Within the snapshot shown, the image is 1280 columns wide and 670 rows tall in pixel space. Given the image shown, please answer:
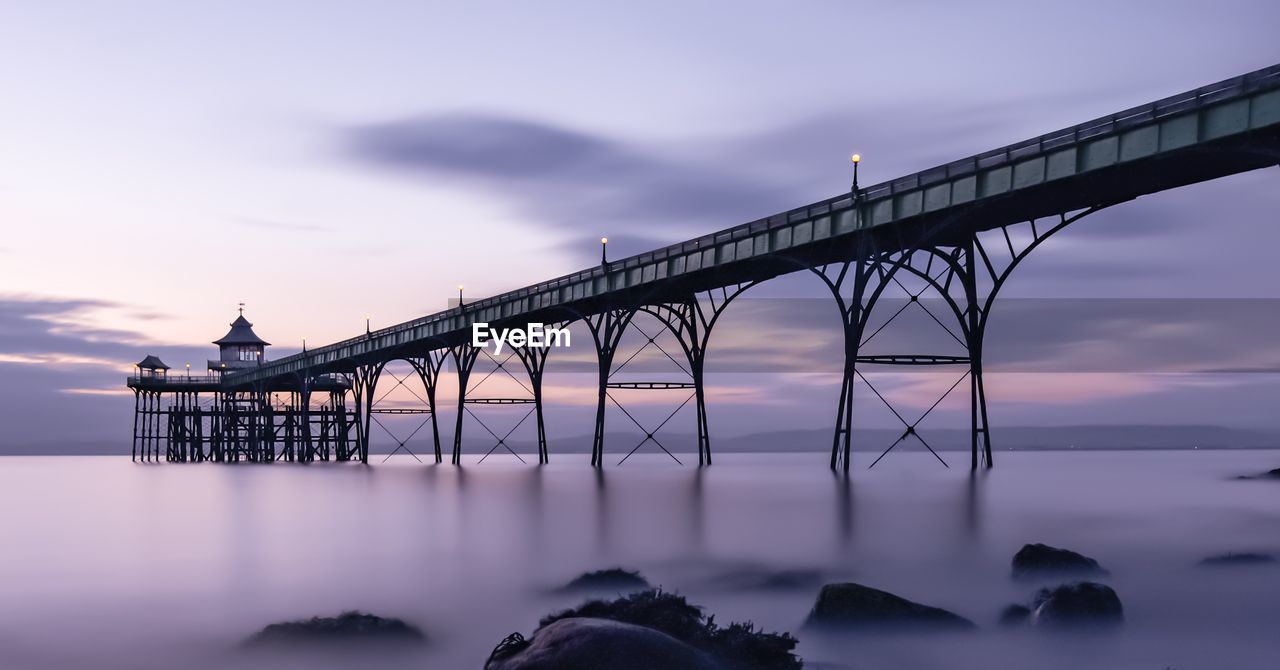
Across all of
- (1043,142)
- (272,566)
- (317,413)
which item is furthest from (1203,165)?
(317,413)

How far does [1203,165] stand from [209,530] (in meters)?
38.3

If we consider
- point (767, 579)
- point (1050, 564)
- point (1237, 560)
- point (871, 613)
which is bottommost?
point (1237, 560)

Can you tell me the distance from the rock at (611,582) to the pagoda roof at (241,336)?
133 m

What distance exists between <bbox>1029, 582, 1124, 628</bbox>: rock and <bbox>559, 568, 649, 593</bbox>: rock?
7116 millimetres

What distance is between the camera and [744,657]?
15.0 metres

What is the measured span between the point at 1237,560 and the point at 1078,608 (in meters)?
11.8

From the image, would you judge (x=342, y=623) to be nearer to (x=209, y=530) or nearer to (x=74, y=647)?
(x=74, y=647)

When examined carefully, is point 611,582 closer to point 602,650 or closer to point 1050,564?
point 1050,564

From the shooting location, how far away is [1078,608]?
19.3m

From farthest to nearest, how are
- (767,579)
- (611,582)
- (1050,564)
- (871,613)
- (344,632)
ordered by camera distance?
(767,579), (1050,564), (611,582), (344,632), (871,613)

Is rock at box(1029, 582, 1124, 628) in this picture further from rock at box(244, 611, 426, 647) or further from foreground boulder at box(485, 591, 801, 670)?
rock at box(244, 611, 426, 647)

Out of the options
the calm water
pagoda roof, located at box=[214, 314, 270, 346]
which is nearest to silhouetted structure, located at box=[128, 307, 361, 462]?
pagoda roof, located at box=[214, 314, 270, 346]

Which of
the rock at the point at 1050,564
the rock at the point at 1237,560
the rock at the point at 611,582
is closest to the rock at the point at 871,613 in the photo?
the rock at the point at 611,582

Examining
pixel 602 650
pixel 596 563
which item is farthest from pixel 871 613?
pixel 596 563
